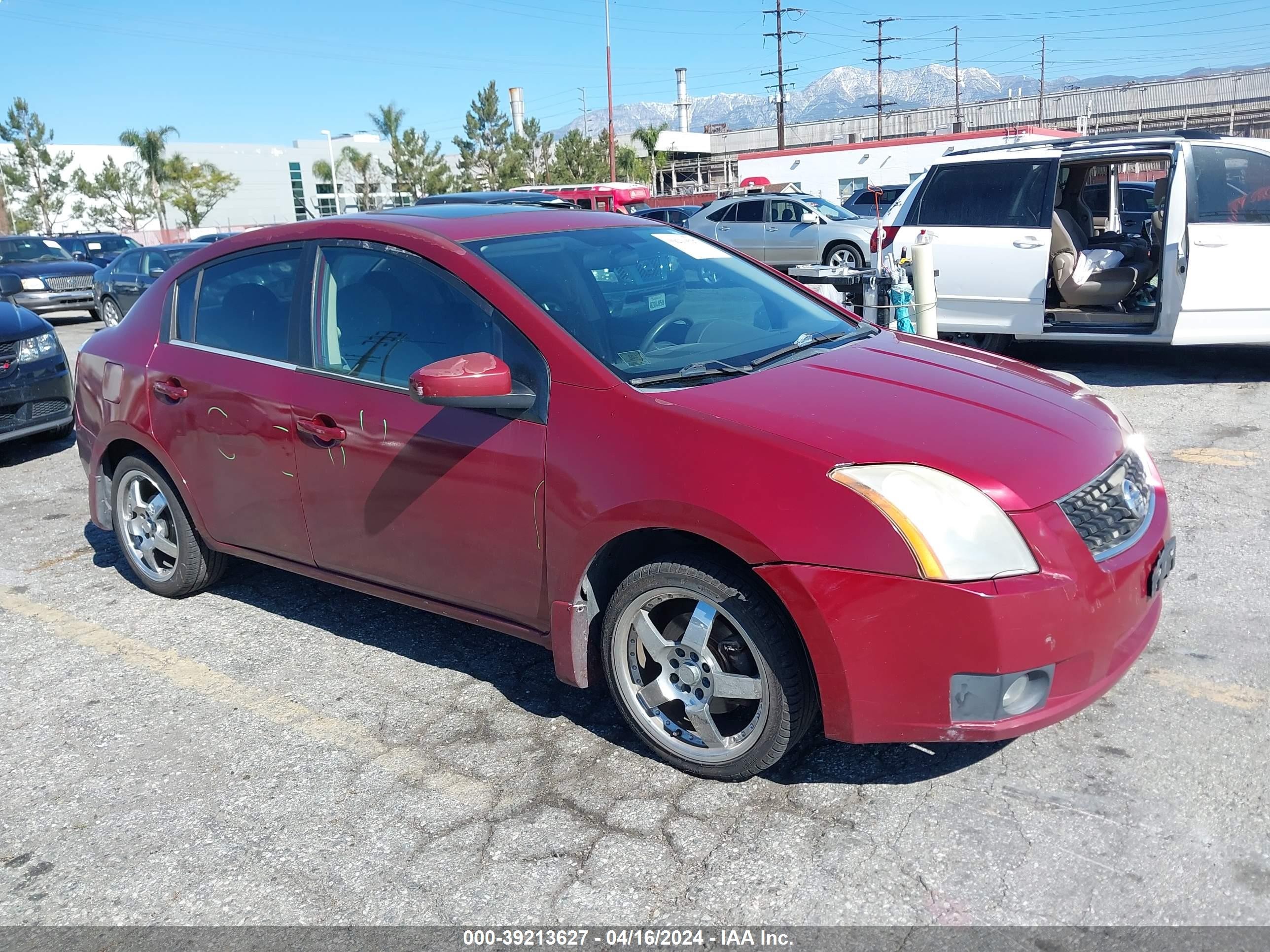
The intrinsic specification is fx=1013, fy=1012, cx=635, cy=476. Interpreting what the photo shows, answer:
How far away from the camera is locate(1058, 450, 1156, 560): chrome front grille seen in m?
2.68

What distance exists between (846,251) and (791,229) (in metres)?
1.20

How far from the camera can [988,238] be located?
8484 mm

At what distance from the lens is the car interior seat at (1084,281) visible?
28.5ft

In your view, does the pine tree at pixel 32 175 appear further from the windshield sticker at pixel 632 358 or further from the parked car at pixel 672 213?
the windshield sticker at pixel 632 358

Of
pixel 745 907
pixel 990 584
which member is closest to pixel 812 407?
pixel 990 584

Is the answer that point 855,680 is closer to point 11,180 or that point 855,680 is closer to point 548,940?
point 548,940

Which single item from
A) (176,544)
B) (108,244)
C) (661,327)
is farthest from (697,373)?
(108,244)

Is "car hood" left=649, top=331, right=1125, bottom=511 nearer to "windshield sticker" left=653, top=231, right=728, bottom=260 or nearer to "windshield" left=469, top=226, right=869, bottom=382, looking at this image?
"windshield" left=469, top=226, right=869, bottom=382

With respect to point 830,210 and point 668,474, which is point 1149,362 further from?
point 830,210

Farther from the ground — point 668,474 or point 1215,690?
point 668,474

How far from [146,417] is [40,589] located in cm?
131

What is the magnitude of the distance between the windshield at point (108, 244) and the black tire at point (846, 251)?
16.5m

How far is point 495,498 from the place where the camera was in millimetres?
3215

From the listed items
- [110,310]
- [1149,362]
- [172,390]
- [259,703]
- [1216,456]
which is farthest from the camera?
[110,310]
